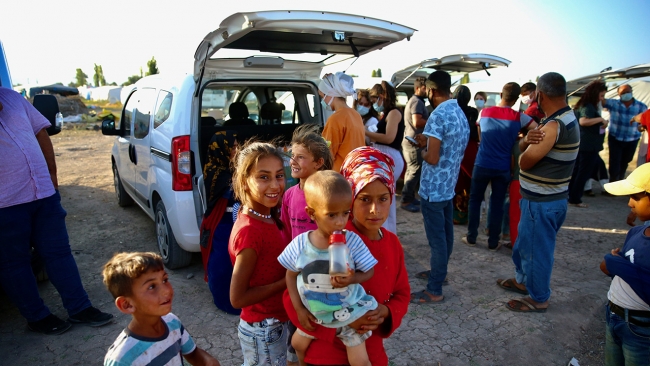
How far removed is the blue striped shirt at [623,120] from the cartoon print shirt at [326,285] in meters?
7.71

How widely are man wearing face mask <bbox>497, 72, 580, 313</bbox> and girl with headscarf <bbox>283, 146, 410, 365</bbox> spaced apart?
6.31 feet

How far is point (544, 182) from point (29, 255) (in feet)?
12.8

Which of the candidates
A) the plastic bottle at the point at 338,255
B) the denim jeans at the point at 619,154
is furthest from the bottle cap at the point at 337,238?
the denim jeans at the point at 619,154

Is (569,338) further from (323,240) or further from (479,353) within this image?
(323,240)

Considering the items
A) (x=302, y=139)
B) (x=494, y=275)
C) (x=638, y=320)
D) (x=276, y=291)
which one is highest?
(x=302, y=139)

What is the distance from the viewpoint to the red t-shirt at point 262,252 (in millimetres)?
1744

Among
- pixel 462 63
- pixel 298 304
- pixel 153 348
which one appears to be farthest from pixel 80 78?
pixel 298 304

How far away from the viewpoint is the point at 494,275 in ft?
13.5

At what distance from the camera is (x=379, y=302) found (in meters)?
1.65

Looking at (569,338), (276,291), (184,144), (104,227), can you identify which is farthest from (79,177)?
(569,338)

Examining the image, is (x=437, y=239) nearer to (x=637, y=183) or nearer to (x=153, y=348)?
(x=637, y=183)

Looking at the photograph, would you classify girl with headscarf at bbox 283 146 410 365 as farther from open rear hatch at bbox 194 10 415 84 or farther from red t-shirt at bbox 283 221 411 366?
open rear hatch at bbox 194 10 415 84

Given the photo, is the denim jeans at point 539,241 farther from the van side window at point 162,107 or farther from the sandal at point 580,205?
the sandal at point 580,205

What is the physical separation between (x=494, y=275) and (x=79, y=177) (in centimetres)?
816
